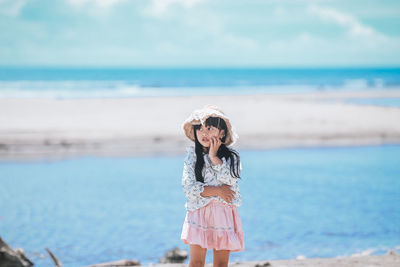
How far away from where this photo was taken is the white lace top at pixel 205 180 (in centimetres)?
346

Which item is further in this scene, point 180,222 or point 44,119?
point 44,119

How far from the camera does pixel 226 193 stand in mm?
3471

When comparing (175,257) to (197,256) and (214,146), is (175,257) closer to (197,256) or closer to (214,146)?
(197,256)

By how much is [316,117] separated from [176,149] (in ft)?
29.6

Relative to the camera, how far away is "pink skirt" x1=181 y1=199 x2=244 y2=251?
344cm

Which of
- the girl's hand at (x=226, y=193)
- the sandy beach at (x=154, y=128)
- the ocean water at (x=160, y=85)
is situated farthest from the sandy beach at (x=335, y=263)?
the ocean water at (x=160, y=85)

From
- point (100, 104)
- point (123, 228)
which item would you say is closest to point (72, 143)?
point (123, 228)

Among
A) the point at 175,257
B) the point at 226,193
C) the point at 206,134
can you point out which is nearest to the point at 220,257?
the point at 226,193

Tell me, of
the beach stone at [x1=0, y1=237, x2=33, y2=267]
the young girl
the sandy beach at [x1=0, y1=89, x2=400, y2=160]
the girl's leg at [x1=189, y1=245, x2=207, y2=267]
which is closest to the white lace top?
the young girl

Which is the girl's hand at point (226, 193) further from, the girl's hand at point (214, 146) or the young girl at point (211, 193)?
the girl's hand at point (214, 146)

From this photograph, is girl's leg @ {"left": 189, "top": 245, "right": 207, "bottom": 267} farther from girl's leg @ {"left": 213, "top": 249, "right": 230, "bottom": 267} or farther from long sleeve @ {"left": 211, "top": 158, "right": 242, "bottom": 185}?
long sleeve @ {"left": 211, "top": 158, "right": 242, "bottom": 185}

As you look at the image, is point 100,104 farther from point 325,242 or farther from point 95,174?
point 325,242

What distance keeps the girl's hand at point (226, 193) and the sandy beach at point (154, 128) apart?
1108cm

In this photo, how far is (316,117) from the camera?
859 inches
